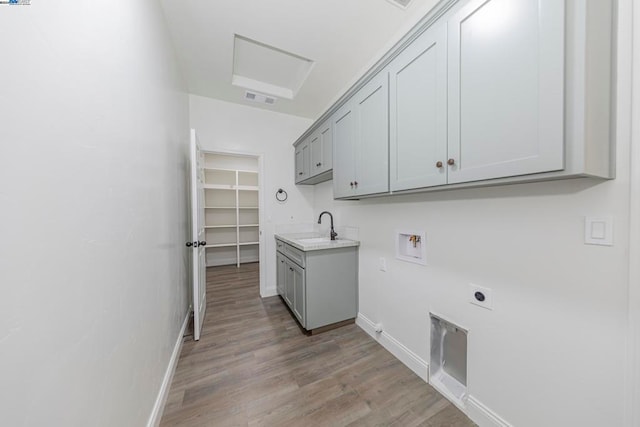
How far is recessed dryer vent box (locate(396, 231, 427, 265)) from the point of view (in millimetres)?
1635

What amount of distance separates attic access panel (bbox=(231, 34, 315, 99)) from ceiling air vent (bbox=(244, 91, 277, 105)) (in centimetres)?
9

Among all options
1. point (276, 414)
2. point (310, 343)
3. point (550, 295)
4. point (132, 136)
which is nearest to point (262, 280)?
point (310, 343)

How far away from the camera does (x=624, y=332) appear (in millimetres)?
829

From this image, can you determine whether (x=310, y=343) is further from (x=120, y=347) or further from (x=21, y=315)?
(x=21, y=315)

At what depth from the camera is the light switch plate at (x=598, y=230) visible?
33.3 inches

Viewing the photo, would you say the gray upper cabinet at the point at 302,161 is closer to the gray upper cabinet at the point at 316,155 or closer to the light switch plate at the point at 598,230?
the gray upper cabinet at the point at 316,155

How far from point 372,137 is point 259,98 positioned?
6.16 ft

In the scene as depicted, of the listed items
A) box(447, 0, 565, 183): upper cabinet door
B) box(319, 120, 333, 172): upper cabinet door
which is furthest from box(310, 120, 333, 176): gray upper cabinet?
box(447, 0, 565, 183): upper cabinet door

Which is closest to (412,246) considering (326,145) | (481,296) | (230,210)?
(481,296)

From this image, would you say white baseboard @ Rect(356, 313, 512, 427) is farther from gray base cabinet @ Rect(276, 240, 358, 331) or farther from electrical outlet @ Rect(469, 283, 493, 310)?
electrical outlet @ Rect(469, 283, 493, 310)

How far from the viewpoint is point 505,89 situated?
36.1 inches

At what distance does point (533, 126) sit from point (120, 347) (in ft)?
6.22

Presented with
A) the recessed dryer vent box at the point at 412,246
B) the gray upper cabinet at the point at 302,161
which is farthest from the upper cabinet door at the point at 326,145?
the recessed dryer vent box at the point at 412,246

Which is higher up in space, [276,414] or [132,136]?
[132,136]
